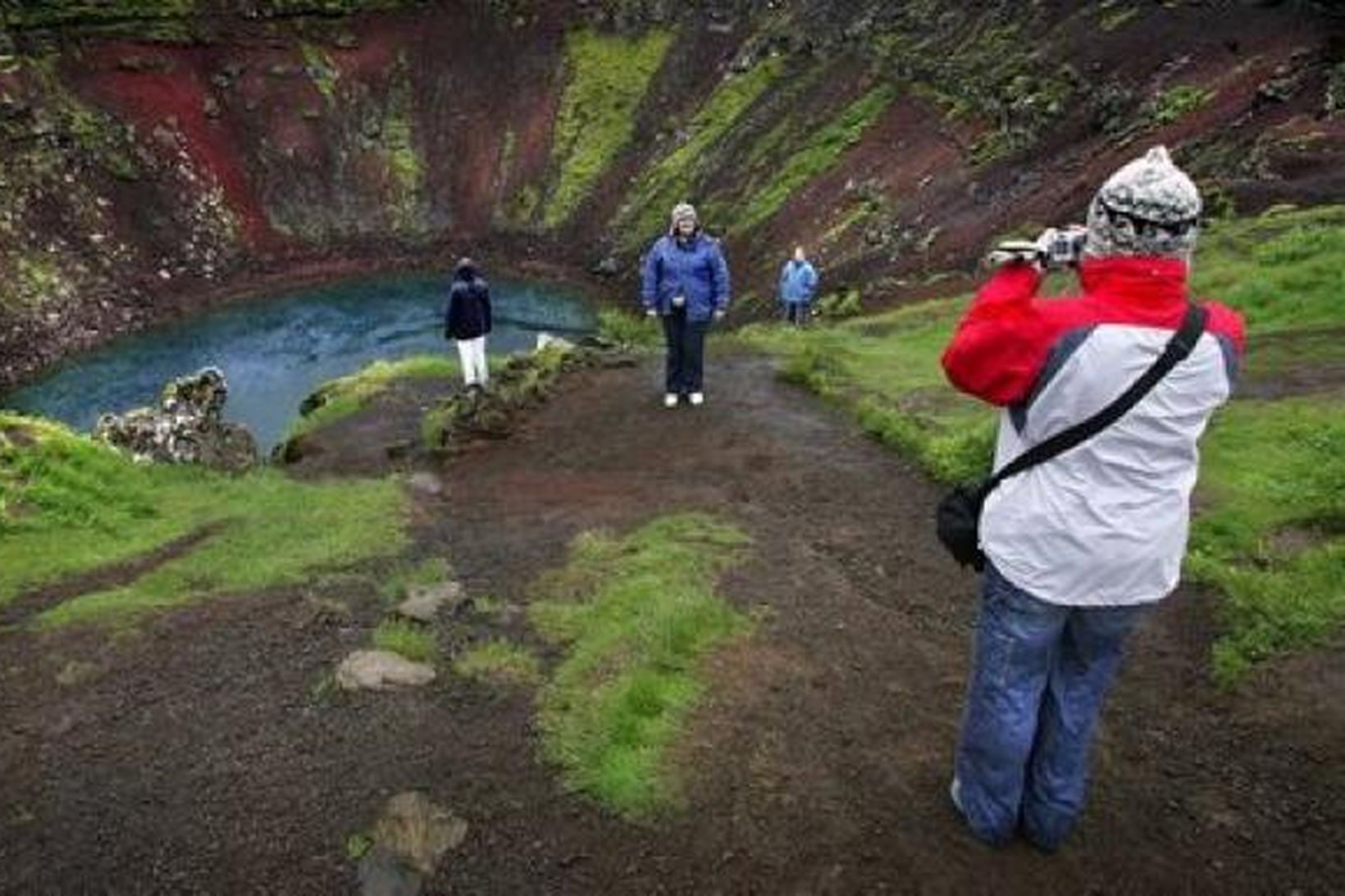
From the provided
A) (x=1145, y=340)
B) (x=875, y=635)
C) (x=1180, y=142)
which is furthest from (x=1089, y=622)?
(x=1180, y=142)

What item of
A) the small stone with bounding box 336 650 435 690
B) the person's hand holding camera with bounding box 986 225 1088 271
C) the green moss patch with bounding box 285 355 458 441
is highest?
the person's hand holding camera with bounding box 986 225 1088 271

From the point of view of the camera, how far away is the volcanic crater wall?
41375 millimetres

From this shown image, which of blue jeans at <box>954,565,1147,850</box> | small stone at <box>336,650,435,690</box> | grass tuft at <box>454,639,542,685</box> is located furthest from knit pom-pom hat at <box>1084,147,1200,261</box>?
small stone at <box>336,650,435,690</box>

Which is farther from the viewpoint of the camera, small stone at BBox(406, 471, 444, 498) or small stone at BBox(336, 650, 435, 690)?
small stone at BBox(406, 471, 444, 498)

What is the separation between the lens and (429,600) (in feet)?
39.3

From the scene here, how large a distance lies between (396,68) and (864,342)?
4653 cm

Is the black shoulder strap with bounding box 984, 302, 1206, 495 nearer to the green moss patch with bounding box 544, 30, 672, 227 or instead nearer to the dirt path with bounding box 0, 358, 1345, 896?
the dirt path with bounding box 0, 358, 1345, 896

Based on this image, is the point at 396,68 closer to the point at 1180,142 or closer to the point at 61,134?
the point at 61,134

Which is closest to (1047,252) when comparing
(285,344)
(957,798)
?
(957,798)

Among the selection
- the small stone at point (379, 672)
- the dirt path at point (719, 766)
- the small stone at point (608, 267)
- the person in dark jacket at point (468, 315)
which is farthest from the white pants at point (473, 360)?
the small stone at point (608, 267)

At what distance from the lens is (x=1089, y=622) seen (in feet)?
21.9

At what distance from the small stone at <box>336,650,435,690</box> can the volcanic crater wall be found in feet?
92.0

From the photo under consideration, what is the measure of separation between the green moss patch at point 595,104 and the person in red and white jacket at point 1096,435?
53359mm

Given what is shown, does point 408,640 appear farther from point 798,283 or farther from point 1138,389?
point 798,283
